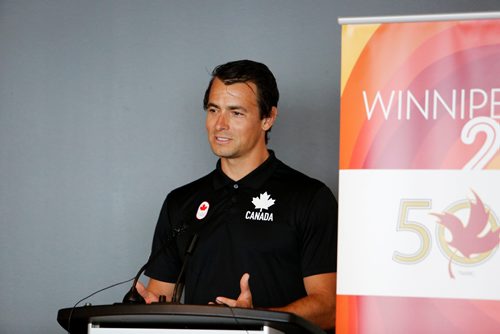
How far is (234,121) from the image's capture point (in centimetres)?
301

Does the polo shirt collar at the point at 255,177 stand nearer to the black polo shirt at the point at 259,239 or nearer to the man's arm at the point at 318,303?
the black polo shirt at the point at 259,239

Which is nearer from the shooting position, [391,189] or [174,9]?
[391,189]

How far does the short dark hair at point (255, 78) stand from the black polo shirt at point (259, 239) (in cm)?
25

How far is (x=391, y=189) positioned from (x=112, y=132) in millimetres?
2025

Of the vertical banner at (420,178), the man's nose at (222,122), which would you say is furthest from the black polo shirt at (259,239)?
the vertical banner at (420,178)

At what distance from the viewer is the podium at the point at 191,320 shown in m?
1.80

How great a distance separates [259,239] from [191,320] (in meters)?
1.07

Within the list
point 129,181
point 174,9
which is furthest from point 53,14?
point 129,181

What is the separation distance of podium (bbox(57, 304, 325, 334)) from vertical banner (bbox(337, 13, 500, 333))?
1.12 ft

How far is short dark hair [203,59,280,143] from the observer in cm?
308

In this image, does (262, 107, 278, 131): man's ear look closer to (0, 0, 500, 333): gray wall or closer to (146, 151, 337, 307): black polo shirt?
(146, 151, 337, 307): black polo shirt

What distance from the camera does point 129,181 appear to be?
385 cm

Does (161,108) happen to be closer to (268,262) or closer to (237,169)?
(237,169)

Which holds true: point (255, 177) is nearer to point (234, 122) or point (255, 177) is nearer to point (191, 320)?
point (234, 122)
